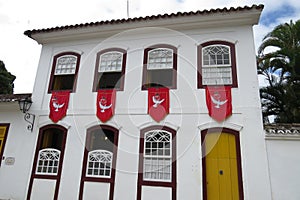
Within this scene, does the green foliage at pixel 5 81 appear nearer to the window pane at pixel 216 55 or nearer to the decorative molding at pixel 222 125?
the window pane at pixel 216 55

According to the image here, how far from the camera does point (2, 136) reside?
26.8ft

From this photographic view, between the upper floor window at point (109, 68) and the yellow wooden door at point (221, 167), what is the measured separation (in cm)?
404

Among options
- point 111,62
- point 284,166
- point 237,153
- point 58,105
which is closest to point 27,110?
point 58,105

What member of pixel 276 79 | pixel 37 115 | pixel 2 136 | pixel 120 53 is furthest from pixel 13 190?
pixel 276 79

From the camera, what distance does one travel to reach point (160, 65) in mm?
7582

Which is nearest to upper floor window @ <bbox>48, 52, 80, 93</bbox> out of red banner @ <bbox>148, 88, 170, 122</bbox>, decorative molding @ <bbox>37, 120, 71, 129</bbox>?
decorative molding @ <bbox>37, 120, 71, 129</bbox>

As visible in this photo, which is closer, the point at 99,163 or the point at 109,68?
the point at 99,163

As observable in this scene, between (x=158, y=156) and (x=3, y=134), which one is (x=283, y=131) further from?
(x=3, y=134)

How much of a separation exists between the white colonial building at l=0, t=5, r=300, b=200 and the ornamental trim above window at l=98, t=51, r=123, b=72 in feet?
0.15

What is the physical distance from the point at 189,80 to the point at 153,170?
321 cm

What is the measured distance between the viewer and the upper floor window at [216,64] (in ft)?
22.6

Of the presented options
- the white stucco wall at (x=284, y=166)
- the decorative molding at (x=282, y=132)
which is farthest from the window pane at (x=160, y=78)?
the white stucco wall at (x=284, y=166)

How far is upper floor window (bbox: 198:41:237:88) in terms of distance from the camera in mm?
6902

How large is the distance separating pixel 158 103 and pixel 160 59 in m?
1.79
